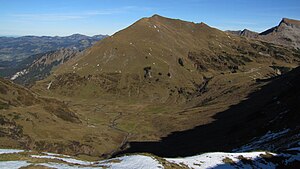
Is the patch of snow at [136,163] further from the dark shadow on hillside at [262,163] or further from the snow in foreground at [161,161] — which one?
the dark shadow on hillside at [262,163]

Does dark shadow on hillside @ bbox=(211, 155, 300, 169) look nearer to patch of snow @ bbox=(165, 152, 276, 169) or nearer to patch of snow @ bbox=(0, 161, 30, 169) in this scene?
patch of snow @ bbox=(165, 152, 276, 169)

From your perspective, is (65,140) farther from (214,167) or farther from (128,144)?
(214,167)

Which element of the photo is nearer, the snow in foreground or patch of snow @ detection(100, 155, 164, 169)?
patch of snow @ detection(100, 155, 164, 169)

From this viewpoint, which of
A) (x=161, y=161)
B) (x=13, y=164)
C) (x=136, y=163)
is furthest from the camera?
(x=161, y=161)

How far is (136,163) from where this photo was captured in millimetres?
42156

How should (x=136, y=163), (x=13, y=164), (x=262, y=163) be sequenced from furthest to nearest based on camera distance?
(x=262, y=163)
(x=136, y=163)
(x=13, y=164)

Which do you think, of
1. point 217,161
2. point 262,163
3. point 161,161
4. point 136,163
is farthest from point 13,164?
point 262,163

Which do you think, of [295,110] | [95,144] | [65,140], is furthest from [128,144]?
[295,110]

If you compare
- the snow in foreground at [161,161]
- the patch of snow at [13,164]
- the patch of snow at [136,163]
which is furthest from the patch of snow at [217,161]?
the patch of snow at [13,164]

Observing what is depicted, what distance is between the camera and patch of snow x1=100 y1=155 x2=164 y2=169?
4100 cm

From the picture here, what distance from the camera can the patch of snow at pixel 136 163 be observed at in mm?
41000

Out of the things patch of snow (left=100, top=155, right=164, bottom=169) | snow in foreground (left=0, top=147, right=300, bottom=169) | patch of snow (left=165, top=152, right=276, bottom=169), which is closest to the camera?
patch of snow (left=100, top=155, right=164, bottom=169)

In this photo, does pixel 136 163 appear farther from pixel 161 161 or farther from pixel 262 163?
pixel 262 163

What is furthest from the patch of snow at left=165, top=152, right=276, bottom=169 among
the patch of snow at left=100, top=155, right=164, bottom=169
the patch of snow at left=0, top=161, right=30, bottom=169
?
the patch of snow at left=0, top=161, right=30, bottom=169
